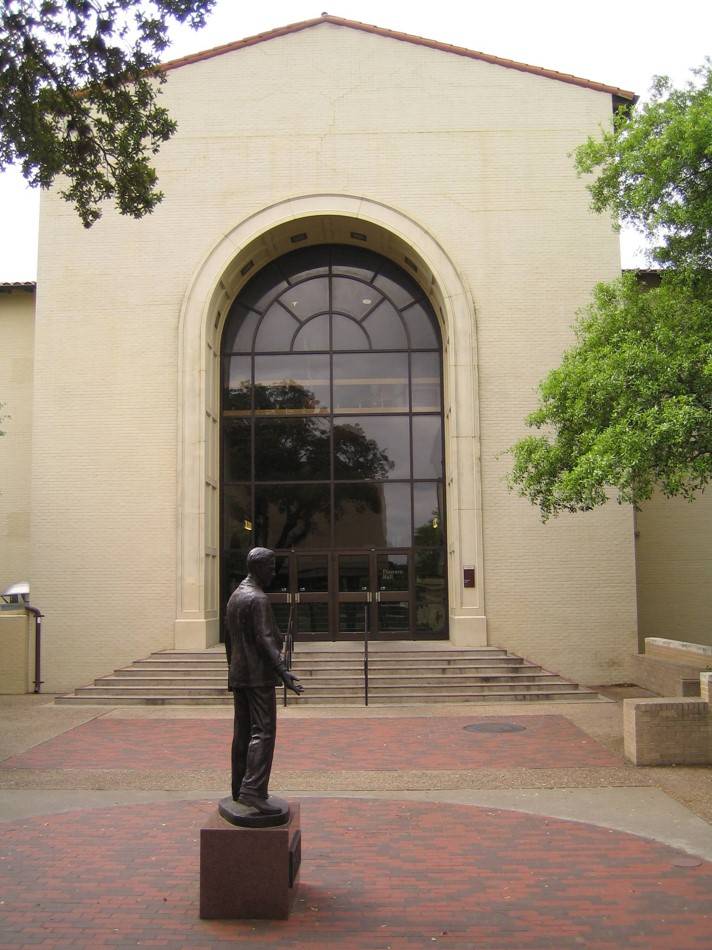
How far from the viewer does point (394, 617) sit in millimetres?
22484

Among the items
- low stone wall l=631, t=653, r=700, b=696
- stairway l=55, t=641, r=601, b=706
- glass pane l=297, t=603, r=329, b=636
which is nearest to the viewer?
low stone wall l=631, t=653, r=700, b=696

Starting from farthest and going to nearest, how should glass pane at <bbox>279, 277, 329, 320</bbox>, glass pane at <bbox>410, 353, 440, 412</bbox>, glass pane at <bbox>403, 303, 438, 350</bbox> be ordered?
1. glass pane at <bbox>279, 277, 329, 320</bbox>
2. glass pane at <bbox>403, 303, 438, 350</bbox>
3. glass pane at <bbox>410, 353, 440, 412</bbox>

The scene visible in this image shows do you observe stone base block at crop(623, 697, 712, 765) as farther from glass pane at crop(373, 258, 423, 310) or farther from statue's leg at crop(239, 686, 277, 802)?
glass pane at crop(373, 258, 423, 310)

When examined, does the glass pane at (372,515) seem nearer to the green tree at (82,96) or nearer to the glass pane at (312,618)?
the glass pane at (312,618)

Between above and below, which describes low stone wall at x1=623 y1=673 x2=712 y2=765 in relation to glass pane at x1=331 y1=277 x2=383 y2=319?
below

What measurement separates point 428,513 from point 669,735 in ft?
39.0

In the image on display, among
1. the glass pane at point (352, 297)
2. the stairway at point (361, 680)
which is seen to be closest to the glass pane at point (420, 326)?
the glass pane at point (352, 297)

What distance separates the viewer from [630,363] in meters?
13.0

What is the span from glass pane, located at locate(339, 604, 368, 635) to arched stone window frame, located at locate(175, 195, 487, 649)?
2167 mm

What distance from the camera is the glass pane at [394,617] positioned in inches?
883

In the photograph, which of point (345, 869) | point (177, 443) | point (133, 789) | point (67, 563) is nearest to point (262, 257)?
point (177, 443)

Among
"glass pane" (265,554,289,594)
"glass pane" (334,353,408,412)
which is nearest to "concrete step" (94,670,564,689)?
"glass pane" (265,554,289,594)

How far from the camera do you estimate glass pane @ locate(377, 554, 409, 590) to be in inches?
888

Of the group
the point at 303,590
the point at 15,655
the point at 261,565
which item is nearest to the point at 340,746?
the point at 261,565
